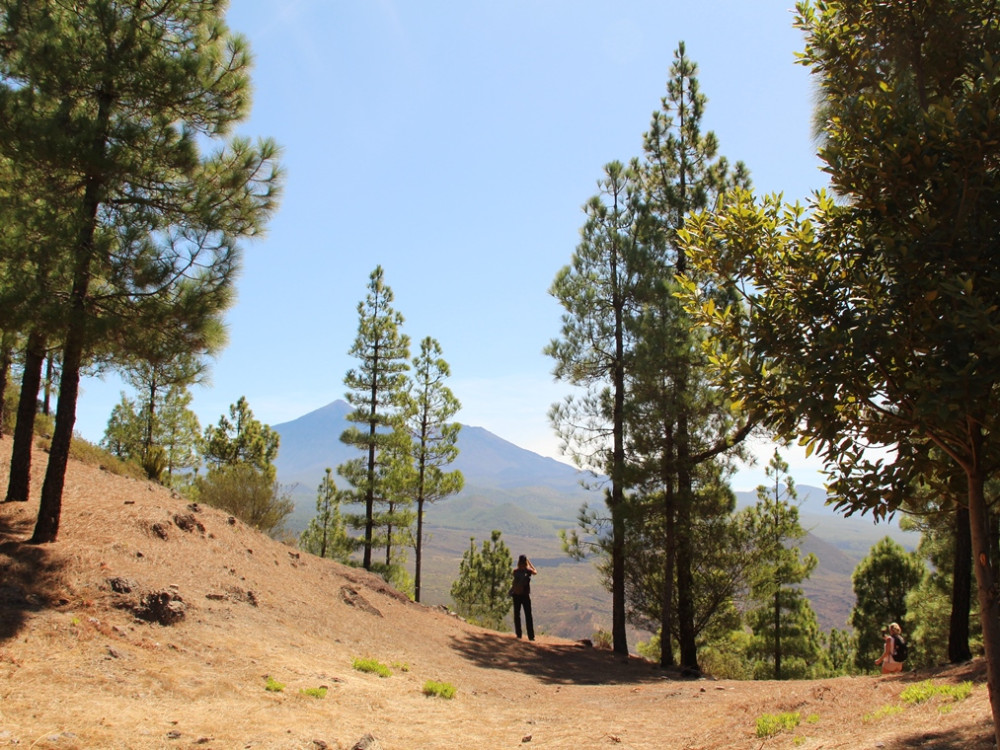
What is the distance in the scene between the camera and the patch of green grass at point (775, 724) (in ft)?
20.6

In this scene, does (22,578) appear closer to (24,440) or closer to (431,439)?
(24,440)

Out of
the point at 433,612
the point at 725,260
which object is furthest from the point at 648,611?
the point at 725,260

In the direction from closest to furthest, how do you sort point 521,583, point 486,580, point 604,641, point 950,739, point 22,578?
point 950,739
point 22,578
point 521,583
point 604,641
point 486,580

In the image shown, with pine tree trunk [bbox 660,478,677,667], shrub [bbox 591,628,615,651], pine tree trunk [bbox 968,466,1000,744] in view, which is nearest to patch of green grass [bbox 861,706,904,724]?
pine tree trunk [bbox 968,466,1000,744]

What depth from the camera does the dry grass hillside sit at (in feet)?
18.0

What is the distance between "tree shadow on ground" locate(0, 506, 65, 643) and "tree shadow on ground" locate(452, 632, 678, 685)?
7243 millimetres

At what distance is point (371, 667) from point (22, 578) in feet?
14.7

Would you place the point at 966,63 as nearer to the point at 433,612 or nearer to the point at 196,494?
the point at 433,612

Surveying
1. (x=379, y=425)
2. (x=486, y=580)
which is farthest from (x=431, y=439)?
(x=486, y=580)

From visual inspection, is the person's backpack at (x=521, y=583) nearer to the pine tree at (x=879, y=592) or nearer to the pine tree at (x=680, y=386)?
the pine tree at (x=680, y=386)

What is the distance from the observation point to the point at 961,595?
418 inches

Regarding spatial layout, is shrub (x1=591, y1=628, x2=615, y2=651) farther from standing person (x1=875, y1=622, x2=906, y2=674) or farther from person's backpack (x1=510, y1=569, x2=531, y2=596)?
standing person (x1=875, y1=622, x2=906, y2=674)

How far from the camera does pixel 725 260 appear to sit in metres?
4.95

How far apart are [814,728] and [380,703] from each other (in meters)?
4.65
